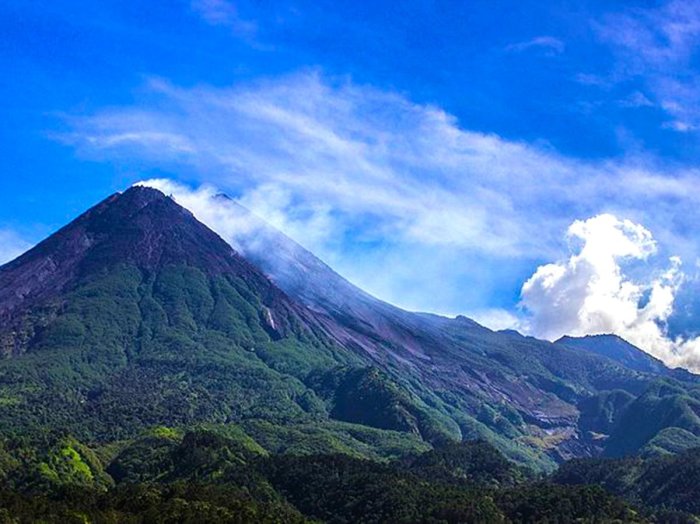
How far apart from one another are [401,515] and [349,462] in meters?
31.3

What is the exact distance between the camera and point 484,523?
137 metres

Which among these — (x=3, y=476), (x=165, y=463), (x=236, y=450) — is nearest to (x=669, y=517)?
(x=236, y=450)

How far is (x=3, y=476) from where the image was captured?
150125 millimetres

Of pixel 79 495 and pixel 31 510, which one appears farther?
pixel 79 495

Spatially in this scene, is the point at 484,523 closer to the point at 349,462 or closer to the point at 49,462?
the point at 349,462

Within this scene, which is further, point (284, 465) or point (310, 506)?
point (284, 465)

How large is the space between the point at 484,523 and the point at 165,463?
6959 cm

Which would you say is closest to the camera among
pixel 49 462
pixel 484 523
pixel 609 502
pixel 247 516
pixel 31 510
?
pixel 31 510

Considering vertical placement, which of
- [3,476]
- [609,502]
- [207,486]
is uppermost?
[609,502]

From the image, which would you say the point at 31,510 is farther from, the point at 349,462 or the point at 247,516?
the point at 349,462

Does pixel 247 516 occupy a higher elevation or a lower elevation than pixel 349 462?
lower

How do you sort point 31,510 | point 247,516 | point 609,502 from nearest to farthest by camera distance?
point 31,510, point 247,516, point 609,502

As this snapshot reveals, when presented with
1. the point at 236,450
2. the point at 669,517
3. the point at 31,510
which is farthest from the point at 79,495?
the point at 669,517

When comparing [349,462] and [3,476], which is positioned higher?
[349,462]
